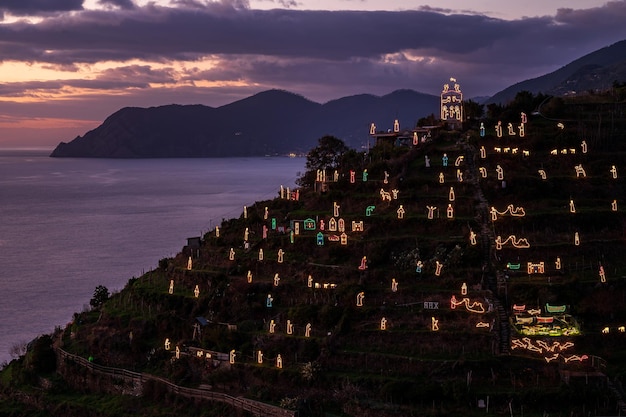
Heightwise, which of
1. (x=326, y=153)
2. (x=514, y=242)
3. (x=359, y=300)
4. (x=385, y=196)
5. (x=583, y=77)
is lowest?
(x=359, y=300)

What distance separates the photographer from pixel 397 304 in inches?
1528

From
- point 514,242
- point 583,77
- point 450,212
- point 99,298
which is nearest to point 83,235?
point 99,298

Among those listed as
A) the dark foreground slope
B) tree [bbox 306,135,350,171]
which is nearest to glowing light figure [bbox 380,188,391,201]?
the dark foreground slope

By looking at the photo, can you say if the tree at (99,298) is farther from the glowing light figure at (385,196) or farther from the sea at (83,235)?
the glowing light figure at (385,196)

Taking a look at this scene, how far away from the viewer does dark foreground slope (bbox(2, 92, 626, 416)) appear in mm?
34375

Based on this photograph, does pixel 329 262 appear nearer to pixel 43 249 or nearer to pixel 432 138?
pixel 432 138

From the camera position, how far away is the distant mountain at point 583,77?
129 metres

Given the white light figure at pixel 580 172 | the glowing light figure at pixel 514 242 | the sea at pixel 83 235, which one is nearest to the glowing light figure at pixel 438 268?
the glowing light figure at pixel 514 242

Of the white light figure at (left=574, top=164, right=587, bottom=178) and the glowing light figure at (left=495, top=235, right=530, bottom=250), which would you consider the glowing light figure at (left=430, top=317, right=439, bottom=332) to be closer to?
the glowing light figure at (left=495, top=235, right=530, bottom=250)

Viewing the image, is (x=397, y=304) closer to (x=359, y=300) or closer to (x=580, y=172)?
(x=359, y=300)

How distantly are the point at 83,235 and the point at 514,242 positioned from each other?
67944 mm

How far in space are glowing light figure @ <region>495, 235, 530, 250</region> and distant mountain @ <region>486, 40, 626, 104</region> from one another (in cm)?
7132

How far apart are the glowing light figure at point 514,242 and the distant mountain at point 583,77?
7132 cm

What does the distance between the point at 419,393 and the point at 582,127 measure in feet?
90.7
